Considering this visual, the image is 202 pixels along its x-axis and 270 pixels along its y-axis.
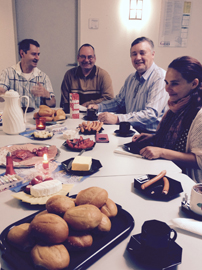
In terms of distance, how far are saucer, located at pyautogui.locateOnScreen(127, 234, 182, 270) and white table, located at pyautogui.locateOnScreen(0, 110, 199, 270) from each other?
19mm

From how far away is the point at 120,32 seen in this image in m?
3.84

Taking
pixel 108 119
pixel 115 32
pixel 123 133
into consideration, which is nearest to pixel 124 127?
pixel 123 133

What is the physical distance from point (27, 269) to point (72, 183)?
476 millimetres

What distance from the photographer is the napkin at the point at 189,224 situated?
2.31ft

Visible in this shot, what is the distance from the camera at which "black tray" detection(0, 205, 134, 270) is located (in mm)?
556

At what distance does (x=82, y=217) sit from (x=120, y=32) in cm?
375

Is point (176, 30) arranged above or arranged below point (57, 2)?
below

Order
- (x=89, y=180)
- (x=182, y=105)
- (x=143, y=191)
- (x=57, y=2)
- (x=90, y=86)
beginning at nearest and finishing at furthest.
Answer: (x=143, y=191)
(x=89, y=180)
(x=182, y=105)
(x=90, y=86)
(x=57, y=2)

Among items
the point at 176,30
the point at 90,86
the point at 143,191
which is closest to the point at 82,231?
the point at 143,191

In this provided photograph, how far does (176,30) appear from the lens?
12.7 ft

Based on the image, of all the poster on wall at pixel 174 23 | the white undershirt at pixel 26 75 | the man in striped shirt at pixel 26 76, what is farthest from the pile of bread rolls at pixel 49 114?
the poster on wall at pixel 174 23

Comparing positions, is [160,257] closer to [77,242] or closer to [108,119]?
[77,242]

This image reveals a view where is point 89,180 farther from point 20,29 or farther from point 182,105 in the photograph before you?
point 20,29

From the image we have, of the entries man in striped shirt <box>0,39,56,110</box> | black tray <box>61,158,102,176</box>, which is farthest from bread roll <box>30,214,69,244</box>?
man in striped shirt <box>0,39,56,110</box>
